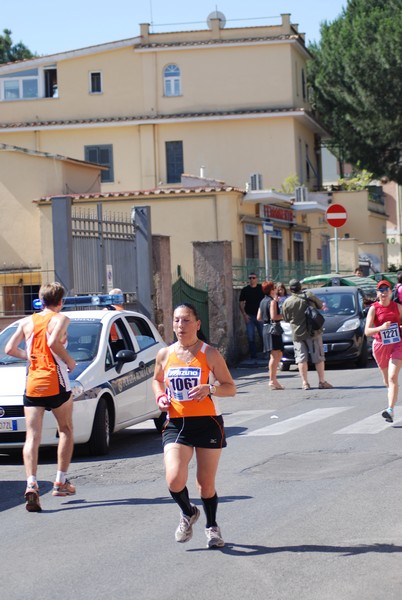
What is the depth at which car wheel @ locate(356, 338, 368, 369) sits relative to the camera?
2450 centimetres

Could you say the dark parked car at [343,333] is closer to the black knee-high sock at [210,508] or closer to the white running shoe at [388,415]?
the white running shoe at [388,415]

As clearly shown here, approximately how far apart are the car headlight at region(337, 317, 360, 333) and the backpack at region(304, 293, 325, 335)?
3.99 metres

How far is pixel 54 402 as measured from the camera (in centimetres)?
1034

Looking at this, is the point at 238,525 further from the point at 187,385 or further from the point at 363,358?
the point at 363,358

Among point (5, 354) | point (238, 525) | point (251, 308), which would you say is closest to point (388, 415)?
point (5, 354)

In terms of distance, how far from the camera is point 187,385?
316 inches

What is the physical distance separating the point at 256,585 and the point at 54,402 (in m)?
3.86

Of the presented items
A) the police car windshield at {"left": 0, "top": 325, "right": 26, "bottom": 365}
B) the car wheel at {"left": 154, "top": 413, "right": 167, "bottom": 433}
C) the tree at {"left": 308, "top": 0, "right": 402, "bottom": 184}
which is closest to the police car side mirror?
the police car windshield at {"left": 0, "top": 325, "right": 26, "bottom": 365}

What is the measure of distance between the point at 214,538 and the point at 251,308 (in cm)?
1885

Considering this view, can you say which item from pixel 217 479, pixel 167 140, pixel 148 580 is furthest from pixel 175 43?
pixel 148 580

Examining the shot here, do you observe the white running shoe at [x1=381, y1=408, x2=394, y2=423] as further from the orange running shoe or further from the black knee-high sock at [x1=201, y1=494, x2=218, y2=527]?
the black knee-high sock at [x1=201, y1=494, x2=218, y2=527]

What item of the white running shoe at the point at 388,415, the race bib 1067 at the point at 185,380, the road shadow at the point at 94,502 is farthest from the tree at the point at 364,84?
the race bib 1067 at the point at 185,380

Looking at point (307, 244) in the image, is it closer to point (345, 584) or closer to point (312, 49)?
point (312, 49)

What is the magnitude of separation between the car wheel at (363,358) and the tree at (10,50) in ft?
170
